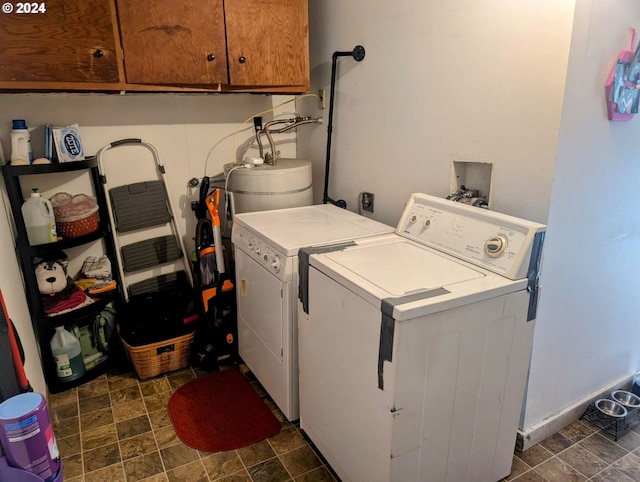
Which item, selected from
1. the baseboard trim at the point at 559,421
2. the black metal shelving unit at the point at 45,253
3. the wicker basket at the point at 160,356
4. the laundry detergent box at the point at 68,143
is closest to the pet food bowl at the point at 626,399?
the baseboard trim at the point at 559,421

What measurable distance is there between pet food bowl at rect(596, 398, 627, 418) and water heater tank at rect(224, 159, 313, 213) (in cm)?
177

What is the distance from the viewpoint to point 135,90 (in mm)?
2119

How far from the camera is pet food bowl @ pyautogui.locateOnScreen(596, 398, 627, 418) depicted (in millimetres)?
1971

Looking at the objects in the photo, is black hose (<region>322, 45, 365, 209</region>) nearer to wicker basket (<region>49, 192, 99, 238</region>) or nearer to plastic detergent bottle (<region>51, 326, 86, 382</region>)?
wicker basket (<region>49, 192, 99, 238</region>)

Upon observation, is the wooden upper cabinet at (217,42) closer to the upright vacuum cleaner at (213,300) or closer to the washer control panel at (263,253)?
the upright vacuum cleaner at (213,300)

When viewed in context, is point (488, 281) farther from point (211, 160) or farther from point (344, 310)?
point (211, 160)

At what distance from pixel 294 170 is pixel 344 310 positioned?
3.88 ft

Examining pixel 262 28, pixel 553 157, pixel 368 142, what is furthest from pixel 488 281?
pixel 262 28

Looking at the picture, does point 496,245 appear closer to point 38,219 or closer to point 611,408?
point 611,408

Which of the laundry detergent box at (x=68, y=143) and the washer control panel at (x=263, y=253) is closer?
the washer control panel at (x=263, y=253)

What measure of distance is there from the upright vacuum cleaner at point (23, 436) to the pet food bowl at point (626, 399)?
2.26 m

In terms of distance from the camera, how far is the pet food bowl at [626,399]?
2.03m

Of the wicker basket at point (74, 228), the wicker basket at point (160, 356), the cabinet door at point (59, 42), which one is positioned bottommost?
the wicker basket at point (160, 356)

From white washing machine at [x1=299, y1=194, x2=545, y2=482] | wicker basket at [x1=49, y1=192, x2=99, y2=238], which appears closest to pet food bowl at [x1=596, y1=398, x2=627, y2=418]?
white washing machine at [x1=299, y1=194, x2=545, y2=482]
